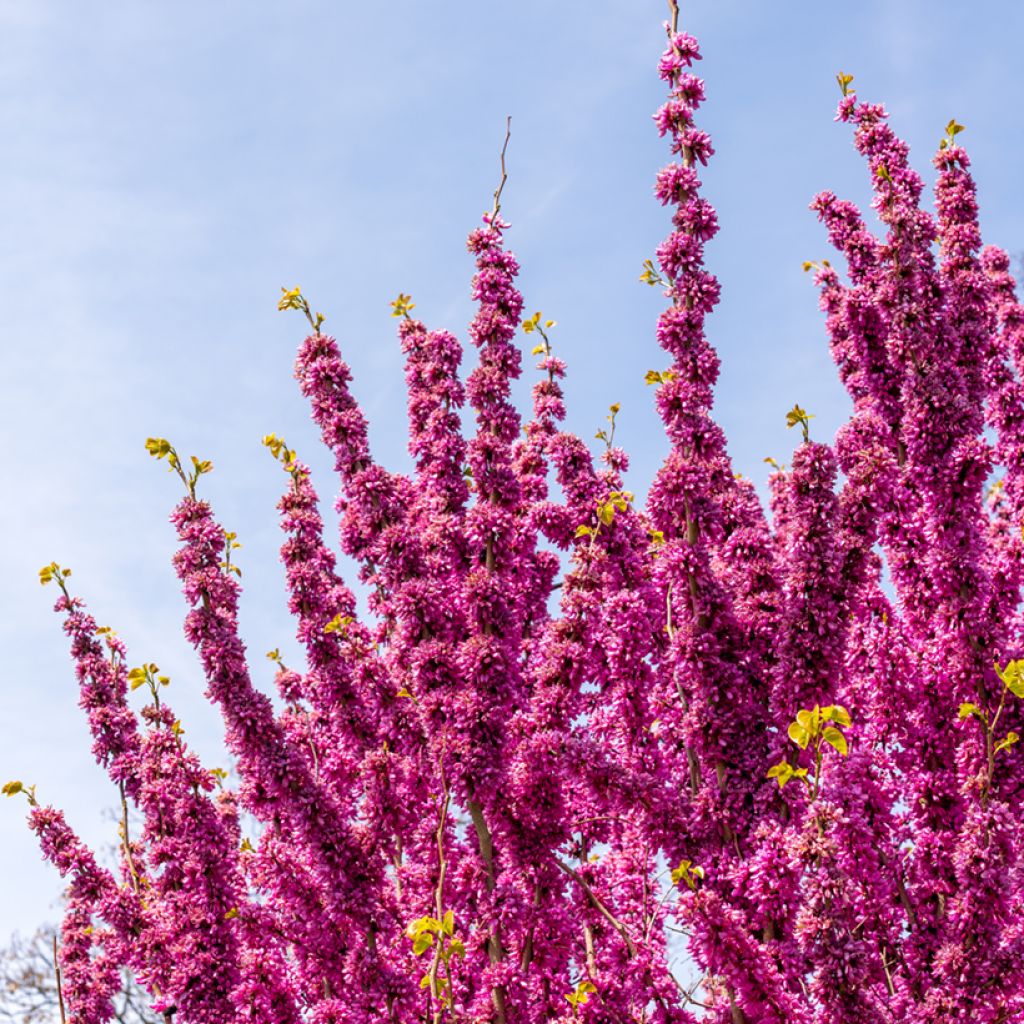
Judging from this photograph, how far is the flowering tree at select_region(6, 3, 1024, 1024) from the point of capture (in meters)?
6.56

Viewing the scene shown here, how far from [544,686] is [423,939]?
298 centimetres

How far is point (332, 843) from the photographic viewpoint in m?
7.82

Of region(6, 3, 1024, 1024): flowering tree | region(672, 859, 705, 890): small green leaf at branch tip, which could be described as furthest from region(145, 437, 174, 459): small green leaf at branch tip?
region(672, 859, 705, 890): small green leaf at branch tip

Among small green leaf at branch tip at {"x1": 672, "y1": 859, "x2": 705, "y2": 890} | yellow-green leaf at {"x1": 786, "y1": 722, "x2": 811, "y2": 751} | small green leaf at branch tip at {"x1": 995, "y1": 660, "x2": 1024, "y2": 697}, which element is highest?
small green leaf at branch tip at {"x1": 995, "y1": 660, "x2": 1024, "y2": 697}

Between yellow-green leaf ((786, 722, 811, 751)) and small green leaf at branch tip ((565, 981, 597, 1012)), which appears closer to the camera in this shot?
yellow-green leaf ((786, 722, 811, 751))

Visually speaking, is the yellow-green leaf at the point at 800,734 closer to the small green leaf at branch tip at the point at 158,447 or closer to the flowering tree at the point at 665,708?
the flowering tree at the point at 665,708

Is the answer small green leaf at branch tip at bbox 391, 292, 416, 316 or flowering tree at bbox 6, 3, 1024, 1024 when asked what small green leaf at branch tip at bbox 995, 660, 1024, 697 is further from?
small green leaf at branch tip at bbox 391, 292, 416, 316

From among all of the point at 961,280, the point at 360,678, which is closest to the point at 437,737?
the point at 360,678

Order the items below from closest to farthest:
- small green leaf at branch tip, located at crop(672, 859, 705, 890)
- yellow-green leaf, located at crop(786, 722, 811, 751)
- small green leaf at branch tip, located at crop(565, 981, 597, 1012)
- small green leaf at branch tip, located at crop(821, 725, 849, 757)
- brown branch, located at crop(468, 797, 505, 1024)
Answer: small green leaf at branch tip, located at crop(821, 725, 849, 757) → yellow-green leaf, located at crop(786, 722, 811, 751) → small green leaf at branch tip, located at crop(672, 859, 705, 890) → small green leaf at branch tip, located at crop(565, 981, 597, 1012) → brown branch, located at crop(468, 797, 505, 1024)

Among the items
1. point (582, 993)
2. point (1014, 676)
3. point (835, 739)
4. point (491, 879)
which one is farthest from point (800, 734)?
point (491, 879)

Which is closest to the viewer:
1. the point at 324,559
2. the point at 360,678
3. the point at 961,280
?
the point at 360,678

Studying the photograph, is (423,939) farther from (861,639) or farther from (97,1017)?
(97,1017)

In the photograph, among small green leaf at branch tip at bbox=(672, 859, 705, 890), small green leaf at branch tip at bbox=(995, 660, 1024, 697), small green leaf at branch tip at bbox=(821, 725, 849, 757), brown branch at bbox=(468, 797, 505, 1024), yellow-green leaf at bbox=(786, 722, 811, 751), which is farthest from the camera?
brown branch at bbox=(468, 797, 505, 1024)

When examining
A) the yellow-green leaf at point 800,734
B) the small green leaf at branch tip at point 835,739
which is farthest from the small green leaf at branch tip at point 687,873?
the small green leaf at branch tip at point 835,739
